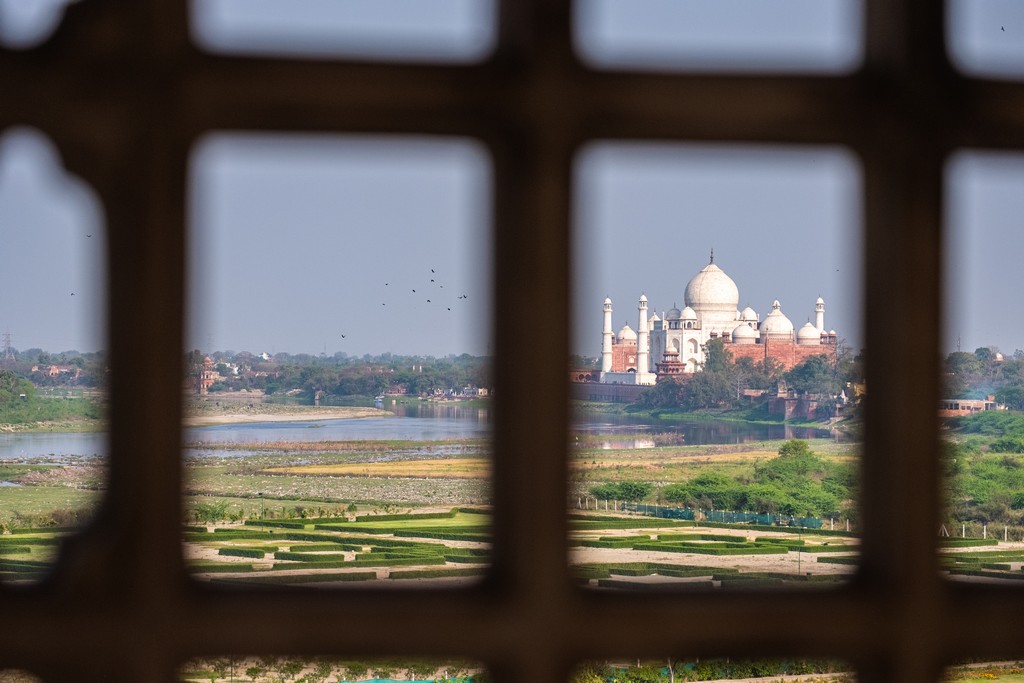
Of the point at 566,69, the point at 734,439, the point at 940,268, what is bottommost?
the point at 734,439

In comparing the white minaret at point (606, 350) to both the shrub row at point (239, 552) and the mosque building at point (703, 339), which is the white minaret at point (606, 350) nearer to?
the mosque building at point (703, 339)

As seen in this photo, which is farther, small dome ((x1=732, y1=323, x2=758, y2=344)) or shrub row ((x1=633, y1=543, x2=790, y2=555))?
small dome ((x1=732, y1=323, x2=758, y2=344))

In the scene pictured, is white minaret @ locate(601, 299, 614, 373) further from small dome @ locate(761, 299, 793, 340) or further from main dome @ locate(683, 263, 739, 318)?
main dome @ locate(683, 263, 739, 318)

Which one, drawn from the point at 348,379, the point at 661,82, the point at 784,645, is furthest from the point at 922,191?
the point at 348,379

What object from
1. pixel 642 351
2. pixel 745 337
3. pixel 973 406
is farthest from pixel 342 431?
pixel 642 351

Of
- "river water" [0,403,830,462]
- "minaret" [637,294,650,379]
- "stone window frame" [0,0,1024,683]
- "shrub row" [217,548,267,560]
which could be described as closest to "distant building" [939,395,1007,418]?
"stone window frame" [0,0,1024,683]

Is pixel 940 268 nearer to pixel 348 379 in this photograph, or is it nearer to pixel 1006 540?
pixel 1006 540
